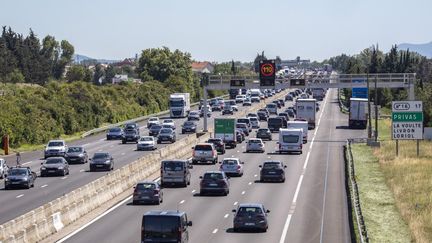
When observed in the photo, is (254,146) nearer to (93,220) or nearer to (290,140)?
(290,140)

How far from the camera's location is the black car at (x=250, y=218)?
36.3 m

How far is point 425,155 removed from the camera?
7856 cm

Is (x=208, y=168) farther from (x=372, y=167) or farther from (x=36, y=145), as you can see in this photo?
(x=36, y=145)

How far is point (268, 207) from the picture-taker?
148 feet

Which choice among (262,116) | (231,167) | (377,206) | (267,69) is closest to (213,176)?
(377,206)

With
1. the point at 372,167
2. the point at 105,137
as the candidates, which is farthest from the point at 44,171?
the point at 105,137

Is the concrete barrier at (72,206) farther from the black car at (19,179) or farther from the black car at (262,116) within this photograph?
the black car at (262,116)

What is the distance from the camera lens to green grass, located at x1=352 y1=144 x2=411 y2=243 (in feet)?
124

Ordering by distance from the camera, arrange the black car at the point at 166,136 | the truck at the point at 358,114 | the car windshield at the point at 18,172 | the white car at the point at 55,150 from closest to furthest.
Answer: the car windshield at the point at 18,172, the white car at the point at 55,150, the black car at the point at 166,136, the truck at the point at 358,114

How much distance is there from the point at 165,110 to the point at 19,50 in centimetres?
4077

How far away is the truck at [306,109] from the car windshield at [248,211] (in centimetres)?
7072

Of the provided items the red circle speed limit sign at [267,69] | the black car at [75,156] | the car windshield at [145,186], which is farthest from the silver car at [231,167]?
the red circle speed limit sign at [267,69]

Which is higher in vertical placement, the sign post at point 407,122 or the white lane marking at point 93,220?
the sign post at point 407,122

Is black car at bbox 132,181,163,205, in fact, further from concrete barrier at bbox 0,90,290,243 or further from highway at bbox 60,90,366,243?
concrete barrier at bbox 0,90,290,243
